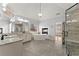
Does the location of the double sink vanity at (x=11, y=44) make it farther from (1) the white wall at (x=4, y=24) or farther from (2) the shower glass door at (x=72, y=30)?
(2) the shower glass door at (x=72, y=30)

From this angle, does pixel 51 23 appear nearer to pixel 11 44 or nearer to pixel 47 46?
pixel 47 46

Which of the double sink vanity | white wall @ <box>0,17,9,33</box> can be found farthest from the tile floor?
white wall @ <box>0,17,9,33</box>

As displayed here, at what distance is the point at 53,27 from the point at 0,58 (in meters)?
1.34

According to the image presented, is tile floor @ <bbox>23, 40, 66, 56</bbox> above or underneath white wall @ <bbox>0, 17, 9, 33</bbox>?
underneath

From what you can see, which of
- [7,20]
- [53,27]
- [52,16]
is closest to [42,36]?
[53,27]

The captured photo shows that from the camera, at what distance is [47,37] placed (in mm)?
2094

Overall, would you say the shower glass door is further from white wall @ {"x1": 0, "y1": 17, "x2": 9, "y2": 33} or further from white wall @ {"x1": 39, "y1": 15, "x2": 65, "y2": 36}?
white wall @ {"x1": 0, "y1": 17, "x2": 9, "y2": 33}

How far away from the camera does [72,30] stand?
243 centimetres

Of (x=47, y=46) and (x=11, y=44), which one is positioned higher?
(x=11, y=44)

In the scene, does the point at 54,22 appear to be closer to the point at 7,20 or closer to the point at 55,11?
the point at 55,11

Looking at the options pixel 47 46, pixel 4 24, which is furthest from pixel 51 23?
pixel 4 24

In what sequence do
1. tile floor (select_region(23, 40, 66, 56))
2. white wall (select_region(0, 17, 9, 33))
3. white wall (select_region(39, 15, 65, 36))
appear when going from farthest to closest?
1. tile floor (select_region(23, 40, 66, 56))
2. white wall (select_region(39, 15, 65, 36))
3. white wall (select_region(0, 17, 9, 33))

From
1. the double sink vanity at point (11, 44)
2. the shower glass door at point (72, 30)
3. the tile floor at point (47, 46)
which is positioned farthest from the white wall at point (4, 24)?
the shower glass door at point (72, 30)

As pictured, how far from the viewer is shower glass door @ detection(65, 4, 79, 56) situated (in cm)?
221
